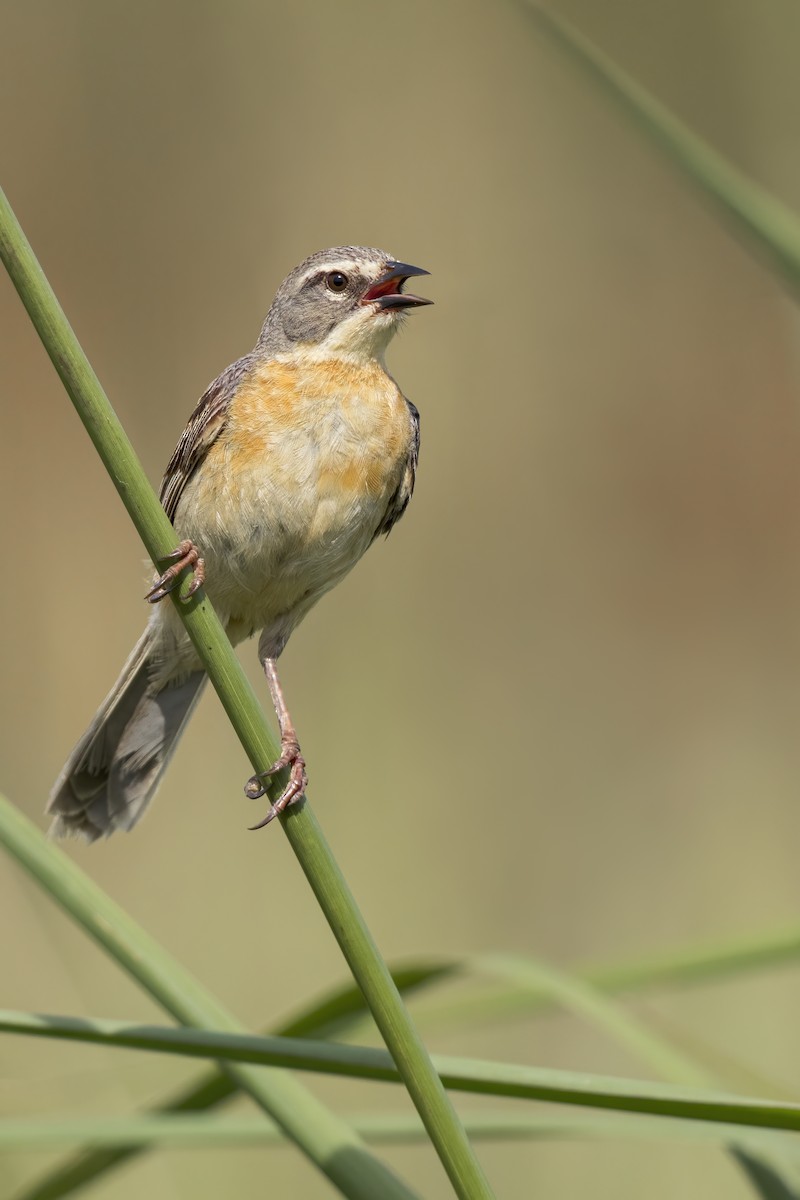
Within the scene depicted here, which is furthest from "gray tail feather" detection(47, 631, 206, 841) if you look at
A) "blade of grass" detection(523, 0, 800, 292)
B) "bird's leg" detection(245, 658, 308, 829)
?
"blade of grass" detection(523, 0, 800, 292)

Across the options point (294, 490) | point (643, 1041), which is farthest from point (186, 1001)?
point (294, 490)

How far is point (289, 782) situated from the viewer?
2031mm

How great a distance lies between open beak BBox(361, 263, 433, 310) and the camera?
11.2ft

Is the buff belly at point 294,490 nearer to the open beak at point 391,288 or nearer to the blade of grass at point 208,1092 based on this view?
the open beak at point 391,288

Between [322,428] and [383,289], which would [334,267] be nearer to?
[383,289]

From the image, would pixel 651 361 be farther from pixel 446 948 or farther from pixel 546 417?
pixel 446 948

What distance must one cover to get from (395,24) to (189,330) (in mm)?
1679

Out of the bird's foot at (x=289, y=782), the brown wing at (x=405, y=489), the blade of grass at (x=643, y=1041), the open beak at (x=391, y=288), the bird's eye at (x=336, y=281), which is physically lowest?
the blade of grass at (x=643, y=1041)

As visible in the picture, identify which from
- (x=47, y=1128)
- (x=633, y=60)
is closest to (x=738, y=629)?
(x=633, y=60)

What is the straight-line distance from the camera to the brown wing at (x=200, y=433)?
336 centimetres

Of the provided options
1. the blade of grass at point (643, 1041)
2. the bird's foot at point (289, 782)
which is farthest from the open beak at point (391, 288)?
the blade of grass at point (643, 1041)

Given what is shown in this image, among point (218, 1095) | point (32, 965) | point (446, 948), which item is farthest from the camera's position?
point (446, 948)

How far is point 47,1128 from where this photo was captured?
6.28 feet

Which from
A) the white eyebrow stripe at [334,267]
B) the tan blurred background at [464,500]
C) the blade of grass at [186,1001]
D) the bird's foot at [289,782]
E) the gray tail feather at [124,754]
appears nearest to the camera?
the blade of grass at [186,1001]
